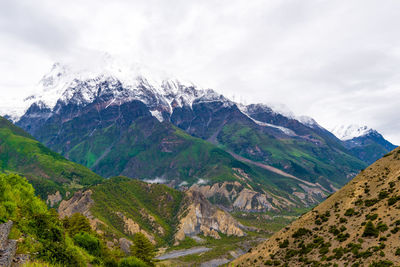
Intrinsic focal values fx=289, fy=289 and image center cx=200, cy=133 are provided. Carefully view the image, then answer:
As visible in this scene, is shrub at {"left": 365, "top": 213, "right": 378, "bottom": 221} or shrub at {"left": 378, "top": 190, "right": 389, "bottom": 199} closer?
shrub at {"left": 365, "top": 213, "right": 378, "bottom": 221}

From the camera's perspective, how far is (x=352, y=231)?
75.1m

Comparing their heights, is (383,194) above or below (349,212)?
above

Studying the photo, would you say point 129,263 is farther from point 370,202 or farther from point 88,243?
point 370,202

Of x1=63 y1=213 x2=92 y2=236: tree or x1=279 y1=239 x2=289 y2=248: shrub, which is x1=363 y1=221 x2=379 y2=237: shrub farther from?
x1=63 y1=213 x2=92 y2=236: tree

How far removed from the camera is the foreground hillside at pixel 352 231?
63.5 m

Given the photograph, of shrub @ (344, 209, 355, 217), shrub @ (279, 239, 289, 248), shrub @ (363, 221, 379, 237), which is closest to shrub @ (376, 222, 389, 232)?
shrub @ (363, 221, 379, 237)

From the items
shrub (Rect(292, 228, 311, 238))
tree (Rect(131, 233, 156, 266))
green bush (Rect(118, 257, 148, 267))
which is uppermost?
shrub (Rect(292, 228, 311, 238))

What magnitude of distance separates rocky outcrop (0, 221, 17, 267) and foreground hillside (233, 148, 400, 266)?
205ft

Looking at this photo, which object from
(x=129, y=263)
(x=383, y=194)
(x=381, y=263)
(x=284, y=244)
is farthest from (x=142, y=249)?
(x=383, y=194)

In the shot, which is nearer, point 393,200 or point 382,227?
point 382,227

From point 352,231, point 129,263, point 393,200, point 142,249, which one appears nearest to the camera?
point 393,200

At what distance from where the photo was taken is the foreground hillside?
63.5 metres

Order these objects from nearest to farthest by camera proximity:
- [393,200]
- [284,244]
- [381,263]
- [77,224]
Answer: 1. [381,263]
2. [393,200]
3. [284,244]
4. [77,224]

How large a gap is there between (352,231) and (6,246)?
7585cm
